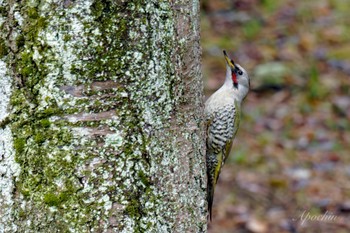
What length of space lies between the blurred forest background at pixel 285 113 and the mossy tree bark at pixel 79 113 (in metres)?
3.54

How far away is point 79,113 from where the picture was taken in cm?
220

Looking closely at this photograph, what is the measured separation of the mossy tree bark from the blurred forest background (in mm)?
3541

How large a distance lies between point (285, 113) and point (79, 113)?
566 cm

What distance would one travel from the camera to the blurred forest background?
5.91 m

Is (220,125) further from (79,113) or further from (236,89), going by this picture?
(79,113)

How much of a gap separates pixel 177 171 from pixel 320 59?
681 cm

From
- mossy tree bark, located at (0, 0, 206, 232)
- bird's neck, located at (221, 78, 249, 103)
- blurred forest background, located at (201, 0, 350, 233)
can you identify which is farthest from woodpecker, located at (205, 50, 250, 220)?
blurred forest background, located at (201, 0, 350, 233)

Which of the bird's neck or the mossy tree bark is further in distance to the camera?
the bird's neck

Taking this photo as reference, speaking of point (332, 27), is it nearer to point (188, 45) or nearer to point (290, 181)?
point (290, 181)

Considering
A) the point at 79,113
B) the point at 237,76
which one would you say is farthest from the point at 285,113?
the point at 79,113

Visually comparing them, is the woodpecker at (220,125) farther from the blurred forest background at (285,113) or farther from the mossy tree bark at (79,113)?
the blurred forest background at (285,113)

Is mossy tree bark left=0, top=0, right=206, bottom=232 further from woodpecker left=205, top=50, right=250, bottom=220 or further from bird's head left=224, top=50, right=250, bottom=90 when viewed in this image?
bird's head left=224, top=50, right=250, bottom=90

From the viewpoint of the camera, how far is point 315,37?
9.42 m

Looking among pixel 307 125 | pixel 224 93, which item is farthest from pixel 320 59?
pixel 224 93
